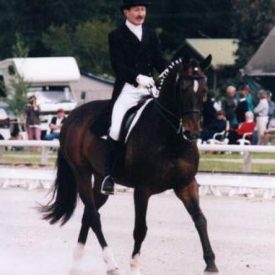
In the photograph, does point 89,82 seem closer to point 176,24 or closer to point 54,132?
point 54,132

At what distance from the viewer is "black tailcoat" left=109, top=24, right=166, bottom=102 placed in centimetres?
1253

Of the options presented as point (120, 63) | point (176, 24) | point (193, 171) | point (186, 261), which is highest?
point (120, 63)

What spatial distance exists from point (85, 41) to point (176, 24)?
1791 cm

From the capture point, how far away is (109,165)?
12.6 metres

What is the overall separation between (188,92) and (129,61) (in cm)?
136

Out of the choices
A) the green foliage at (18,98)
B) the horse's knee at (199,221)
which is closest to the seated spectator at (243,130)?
the green foliage at (18,98)

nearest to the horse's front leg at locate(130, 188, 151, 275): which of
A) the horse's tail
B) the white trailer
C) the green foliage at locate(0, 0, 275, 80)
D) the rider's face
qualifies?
the rider's face

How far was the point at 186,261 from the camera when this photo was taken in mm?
12961

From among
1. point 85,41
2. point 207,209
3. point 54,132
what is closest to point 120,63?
point 207,209

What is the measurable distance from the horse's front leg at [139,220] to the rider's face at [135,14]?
5.51 feet

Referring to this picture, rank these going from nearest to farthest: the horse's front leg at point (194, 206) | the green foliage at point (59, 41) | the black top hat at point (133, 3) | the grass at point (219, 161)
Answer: the horse's front leg at point (194, 206), the black top hat at point (133, 3), the grass at point (219, 161), the green foliage at point (59, 41)

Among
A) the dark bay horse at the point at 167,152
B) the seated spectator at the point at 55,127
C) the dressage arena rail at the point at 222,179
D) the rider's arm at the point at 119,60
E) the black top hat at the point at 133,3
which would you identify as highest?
the black top hat at the point at 133,3

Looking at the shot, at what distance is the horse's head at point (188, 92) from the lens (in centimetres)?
1123

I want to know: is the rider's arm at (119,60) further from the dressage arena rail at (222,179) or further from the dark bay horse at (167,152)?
the dressage arena rail at (222,179)
